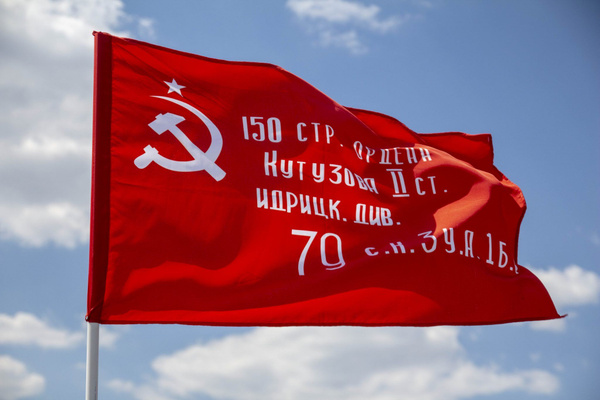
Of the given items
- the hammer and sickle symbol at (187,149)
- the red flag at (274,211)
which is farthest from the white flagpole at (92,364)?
the hammer and sickle symbol at (187,149)

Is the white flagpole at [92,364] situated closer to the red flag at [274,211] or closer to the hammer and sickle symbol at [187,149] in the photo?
the red flag at [274,211]

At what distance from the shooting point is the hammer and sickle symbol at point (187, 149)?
12.8 meters

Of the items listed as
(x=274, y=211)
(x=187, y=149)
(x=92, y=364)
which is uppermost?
(x=187, y=149)

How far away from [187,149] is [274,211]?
4.95 ft

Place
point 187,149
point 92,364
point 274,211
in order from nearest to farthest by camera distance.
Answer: point 92,364 < point 187,149 < point 274,211

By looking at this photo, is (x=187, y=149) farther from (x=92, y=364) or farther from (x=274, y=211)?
(x=92, y=364)

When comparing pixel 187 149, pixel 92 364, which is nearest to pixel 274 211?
pixel 187 149

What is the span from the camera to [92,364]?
1098 cm

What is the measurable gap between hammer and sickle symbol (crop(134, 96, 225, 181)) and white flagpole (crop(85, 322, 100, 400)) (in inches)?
95.7

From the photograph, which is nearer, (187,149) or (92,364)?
(92,364)

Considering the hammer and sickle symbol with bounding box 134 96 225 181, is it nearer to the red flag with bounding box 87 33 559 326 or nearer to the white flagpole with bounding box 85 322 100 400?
the red flag with bounding box 87 33 559 326

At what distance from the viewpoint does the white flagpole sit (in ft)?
35.5

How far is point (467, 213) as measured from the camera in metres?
15.4

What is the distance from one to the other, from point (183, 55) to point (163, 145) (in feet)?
4.99
